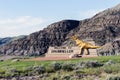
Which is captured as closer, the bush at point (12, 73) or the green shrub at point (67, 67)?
the bush at point (12, 73)

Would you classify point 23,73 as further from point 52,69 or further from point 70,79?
point 70,79

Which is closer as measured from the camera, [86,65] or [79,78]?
[79,78]

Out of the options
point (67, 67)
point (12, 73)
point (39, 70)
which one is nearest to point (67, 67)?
point (67, 67)

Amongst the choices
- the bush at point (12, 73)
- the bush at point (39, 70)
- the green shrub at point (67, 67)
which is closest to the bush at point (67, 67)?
the green shrub at point (67, 67)

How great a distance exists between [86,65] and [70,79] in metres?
14.6

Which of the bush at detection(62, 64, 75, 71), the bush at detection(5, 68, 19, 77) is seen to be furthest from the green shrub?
the bush at detection(5, 68, 19, 77)

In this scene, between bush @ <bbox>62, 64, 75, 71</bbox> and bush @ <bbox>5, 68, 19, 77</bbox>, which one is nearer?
bush @ <bbox>5, 68, 19, 77</bbox>

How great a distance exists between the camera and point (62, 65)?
51812mm

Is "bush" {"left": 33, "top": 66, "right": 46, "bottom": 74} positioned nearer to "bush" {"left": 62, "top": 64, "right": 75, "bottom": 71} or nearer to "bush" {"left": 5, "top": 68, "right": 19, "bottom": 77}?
"bush" {"left": 5, "top": 68, "right": 19, "bottom": 77}

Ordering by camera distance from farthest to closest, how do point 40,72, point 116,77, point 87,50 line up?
point 87,50 < point 40,72 < point 116,77

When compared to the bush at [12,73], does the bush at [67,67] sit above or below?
above

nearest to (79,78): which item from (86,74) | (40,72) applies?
(86,74)

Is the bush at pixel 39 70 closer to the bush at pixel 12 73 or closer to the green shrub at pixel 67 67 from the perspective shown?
the bush at pixel 12 73

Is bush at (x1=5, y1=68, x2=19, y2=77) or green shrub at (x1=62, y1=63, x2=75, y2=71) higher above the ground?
green shrub at (x1=62, y1=63, x2=75, y2=71)
